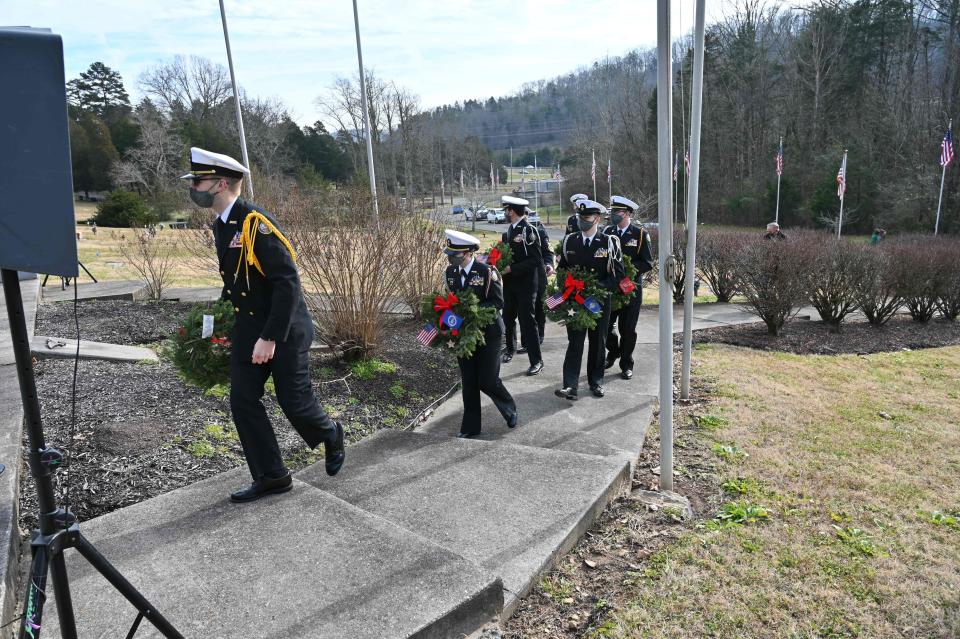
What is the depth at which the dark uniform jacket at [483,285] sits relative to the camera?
5.38 m

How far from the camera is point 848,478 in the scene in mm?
4480

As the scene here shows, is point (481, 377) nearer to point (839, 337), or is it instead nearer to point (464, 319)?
point (464, 319)

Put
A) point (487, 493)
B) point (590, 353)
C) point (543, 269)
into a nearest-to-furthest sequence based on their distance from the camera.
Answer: point (487, 493) → point (590, 353) → point (543, 269)

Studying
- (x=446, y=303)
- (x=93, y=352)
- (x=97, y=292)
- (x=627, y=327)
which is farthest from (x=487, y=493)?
(x=97, y=292)

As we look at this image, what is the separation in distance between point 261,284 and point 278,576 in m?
1.58

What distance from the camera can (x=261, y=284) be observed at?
3.71m

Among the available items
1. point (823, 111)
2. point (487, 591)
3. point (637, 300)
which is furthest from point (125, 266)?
point (823, 111)

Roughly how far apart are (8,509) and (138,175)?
163 feet

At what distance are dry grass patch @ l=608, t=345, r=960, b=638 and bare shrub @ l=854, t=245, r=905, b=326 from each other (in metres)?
4.35

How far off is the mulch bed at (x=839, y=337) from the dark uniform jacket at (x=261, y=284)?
22.7 feet

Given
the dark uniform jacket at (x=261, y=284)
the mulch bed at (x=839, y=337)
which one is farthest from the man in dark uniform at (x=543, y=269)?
the dark uniform jacket at (x=261, y=284)

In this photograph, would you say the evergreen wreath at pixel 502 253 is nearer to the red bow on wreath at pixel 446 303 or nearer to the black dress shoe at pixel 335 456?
the red bow on wreath at pixel 446 303

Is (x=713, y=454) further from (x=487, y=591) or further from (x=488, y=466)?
(x=487, y=591)

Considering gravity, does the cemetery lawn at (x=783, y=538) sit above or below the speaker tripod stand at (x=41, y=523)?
below
